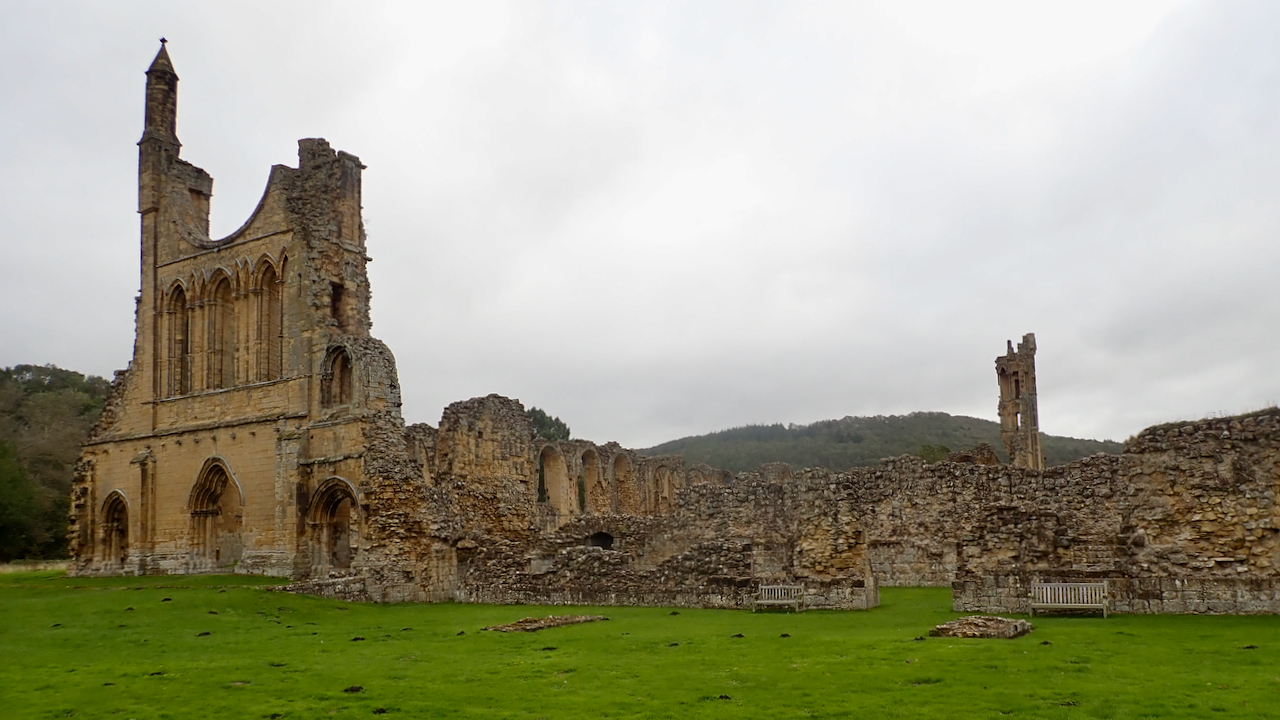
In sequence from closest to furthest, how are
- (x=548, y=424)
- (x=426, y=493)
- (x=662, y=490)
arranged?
(x=426, y=493)
(x=662, y=490)
(x=548, y=424)

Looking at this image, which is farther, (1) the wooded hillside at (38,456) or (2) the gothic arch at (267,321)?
(1) the wooded hillside at (38,456)

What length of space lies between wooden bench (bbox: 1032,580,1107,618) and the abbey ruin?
0.42 meters

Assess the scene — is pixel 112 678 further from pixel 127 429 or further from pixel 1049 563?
pixel 127 429

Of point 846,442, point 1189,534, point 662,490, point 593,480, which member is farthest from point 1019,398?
point 846,442

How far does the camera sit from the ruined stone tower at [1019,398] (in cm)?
4898

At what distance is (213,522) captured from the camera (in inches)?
1180

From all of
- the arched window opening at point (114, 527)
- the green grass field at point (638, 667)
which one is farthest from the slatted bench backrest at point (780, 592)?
the arched window opening at point (114, 527)

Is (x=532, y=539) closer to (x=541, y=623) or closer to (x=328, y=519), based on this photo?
(x=328, y=519)

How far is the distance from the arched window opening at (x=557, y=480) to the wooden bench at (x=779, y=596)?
25.6 meters

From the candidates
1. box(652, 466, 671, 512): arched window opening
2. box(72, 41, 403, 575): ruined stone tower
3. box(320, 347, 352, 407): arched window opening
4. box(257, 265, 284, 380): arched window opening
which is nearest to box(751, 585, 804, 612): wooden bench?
box(72, 41, 403, 575): ruined stone tower

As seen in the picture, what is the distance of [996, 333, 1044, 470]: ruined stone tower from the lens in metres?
49.0

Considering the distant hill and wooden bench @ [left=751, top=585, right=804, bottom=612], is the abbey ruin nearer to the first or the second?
wooden bench @ [left=751, top=585, right=804, bottom=612]

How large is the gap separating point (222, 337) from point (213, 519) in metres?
5.73

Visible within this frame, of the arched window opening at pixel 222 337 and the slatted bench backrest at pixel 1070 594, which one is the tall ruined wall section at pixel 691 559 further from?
the arched window opening at pixel 222 337
